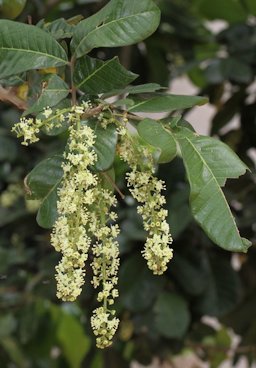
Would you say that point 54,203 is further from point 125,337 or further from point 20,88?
point 125,337

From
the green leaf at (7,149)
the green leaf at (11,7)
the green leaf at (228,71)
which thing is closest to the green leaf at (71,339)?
the green leaf at (7,149)

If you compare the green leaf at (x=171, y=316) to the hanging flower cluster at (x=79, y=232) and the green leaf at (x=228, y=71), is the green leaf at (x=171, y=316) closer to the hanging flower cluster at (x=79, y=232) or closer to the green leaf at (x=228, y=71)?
the green leaf at (x=228, y=71)

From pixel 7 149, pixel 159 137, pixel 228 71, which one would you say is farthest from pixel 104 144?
pixel 7 149

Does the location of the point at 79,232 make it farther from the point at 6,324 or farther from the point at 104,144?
the point at 6,324

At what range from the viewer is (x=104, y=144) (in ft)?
2.03

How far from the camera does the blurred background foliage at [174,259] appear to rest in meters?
1.34

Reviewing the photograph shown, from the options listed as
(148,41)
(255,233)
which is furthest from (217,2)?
(255,233)

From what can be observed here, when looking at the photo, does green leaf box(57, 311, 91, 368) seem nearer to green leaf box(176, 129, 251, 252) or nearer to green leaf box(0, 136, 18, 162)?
green leaf box(0, 136, 18, 162)

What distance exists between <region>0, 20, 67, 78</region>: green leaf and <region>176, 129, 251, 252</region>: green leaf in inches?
5.9

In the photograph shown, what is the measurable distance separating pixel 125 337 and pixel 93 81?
948 millimetres

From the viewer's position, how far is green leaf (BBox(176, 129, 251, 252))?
572 mm

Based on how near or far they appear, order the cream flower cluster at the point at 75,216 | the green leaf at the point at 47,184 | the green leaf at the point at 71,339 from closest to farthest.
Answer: the cream flower cluster at the point at 75,216, the green leaf at the point at 47,184, the green leaf at the point at 71,339

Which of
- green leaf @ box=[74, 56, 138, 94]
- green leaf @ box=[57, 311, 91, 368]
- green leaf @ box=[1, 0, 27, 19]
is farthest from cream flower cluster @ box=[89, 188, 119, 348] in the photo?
green leaf @ box=[57, 311, 91, 368]

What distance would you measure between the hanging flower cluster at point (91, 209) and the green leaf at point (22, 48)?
5 centimetres
